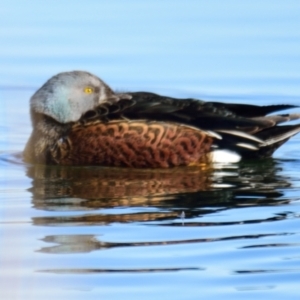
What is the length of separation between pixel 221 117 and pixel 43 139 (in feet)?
5.28

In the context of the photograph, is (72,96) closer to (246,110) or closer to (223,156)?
(223,156)

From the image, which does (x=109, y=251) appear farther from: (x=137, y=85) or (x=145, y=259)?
(x=137, y=85)

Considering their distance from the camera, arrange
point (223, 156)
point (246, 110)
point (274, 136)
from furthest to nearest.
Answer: point (246, 110) < point (274, 136) < point (223, 156)

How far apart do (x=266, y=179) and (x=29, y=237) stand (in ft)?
9.71

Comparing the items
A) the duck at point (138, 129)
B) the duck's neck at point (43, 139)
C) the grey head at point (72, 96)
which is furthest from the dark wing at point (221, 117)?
the duck's neck at point (43, 139)

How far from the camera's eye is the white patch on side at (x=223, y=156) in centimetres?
1071

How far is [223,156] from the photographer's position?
1074 centimetres

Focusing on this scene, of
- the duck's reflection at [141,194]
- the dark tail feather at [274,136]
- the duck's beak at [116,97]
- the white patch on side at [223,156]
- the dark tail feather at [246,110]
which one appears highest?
the duck's beak at [116,97]

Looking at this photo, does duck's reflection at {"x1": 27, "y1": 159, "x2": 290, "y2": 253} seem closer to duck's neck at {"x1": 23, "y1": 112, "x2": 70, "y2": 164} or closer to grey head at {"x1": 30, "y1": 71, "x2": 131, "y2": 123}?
duck's neck at {"x1": 23, "y1": 112, "x2": 70, "y2": 164}

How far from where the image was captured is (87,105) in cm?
1082

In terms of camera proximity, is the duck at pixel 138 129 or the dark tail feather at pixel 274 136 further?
the dark tail feather at pixel 274 136

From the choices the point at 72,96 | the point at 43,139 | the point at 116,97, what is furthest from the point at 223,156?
the point at 43,139

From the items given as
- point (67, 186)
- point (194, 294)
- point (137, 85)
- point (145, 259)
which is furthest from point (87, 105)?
point (194, 294)

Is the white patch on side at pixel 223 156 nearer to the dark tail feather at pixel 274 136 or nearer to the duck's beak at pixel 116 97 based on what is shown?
the dark tail feather at pixel 274 136
